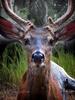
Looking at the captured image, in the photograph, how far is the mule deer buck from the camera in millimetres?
3484

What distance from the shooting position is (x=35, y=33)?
3.54m

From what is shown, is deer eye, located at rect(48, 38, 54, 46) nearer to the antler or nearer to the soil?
the antler

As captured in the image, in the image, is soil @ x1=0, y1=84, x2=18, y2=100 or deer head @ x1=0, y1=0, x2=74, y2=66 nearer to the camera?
deer head @ x1=0, y1=0, x2=74, y2=66

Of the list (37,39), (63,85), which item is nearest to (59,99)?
(63,85)

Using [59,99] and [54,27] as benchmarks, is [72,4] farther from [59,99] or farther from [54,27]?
[59,99]

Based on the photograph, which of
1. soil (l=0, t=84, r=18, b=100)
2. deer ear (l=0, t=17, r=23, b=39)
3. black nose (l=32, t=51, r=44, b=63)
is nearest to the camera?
black nose (l=32, t=51, r=44, b=63)

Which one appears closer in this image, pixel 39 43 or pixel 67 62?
pixel 39 43

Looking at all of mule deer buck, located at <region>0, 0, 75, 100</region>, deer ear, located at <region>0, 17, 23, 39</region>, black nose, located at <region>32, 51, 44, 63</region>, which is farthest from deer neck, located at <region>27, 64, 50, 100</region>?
deer ear, located at <region>0, 17, 23, 39</region>

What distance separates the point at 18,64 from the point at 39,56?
0.48 metres

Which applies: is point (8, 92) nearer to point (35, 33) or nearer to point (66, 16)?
point (35, 33)

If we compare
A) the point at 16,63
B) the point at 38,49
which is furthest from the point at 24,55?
the point at 38,49

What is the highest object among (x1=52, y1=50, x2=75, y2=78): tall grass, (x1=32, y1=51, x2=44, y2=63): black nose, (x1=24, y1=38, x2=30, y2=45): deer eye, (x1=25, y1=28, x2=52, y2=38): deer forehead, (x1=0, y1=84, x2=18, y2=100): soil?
(x1=25, y1=28, x2=52, y2=38): deer forehead

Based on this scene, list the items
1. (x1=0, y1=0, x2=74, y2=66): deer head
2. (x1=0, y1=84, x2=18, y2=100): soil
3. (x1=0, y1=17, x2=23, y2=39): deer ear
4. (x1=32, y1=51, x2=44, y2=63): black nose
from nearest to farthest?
(x1=32, y1=51, x2=44, y2=63): black nose → (x1=0, y1=0, x2=74, y2=66): deer head → (x1=0, y1=17, x2=23, y2=39): deer ear → (x1=0, y1=84, x2=18, y2=100): soil

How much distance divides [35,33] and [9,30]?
0.17m
